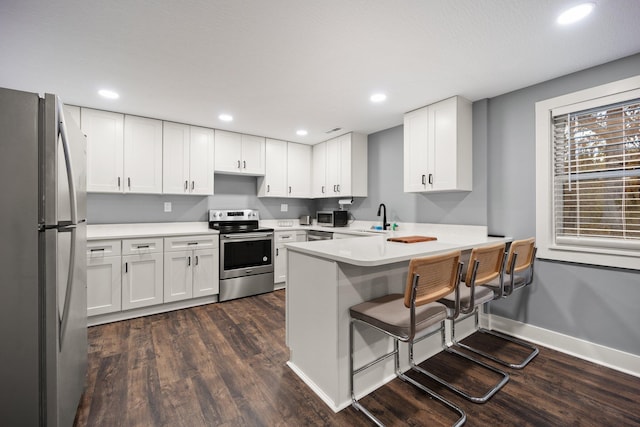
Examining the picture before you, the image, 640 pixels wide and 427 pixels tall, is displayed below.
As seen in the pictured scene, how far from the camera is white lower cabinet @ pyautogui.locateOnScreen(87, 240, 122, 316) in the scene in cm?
289

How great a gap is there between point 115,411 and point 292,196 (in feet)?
11.5

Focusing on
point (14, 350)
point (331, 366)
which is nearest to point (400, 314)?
point (331, 366)

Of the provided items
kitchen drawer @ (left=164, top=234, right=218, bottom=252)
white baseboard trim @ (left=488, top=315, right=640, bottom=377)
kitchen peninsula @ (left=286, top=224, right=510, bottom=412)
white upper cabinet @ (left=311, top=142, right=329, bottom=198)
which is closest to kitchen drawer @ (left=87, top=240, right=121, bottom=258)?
kitchen drawer @ (left=164, top=234, right=218, bottom=252)

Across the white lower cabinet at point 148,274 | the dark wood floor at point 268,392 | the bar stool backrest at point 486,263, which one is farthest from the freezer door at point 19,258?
the bar stool backrest at point 486,263

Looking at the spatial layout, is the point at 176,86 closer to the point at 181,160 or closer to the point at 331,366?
the point at 181,160

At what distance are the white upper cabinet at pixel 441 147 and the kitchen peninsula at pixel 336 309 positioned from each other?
1017 mm

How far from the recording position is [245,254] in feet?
12.7

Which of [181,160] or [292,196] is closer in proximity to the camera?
[181,160]

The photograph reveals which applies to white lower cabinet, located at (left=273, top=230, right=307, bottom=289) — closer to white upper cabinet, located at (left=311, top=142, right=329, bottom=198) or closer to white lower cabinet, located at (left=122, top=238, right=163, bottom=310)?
white upper cabinet, located at (left=311, top=142, right=329, bottom=198)

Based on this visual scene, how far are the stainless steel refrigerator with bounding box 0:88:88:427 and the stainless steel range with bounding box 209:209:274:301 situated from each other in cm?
244

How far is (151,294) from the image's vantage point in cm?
321

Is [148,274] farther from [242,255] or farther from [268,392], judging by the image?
[268,392]

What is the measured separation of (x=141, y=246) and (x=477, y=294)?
3.39 meters

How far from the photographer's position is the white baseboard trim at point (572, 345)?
2.08 m
